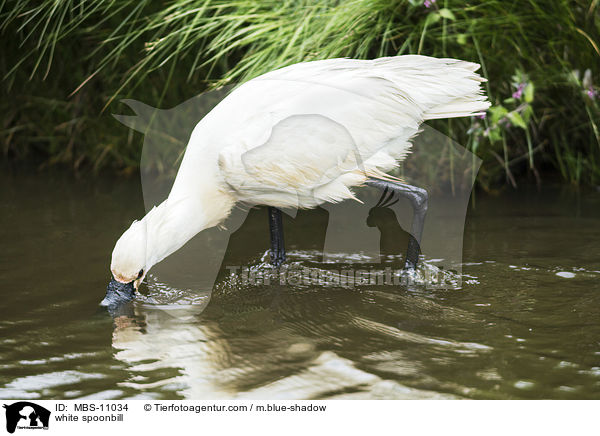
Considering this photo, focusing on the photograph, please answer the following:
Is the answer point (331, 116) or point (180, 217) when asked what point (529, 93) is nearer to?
point (331, 116)

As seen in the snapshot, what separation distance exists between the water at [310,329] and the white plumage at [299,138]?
44cm

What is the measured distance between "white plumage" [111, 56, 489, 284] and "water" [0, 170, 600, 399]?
439 millimetres

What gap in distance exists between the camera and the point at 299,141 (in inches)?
156

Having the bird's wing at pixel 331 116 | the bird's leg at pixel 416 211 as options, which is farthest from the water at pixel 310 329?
the bird's wing at pixel 331 116

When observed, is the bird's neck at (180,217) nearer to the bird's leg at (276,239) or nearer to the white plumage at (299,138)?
the white plumage at (299,138)

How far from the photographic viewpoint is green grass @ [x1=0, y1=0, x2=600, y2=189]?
5.20m

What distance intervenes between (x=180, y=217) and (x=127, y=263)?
37 cm
